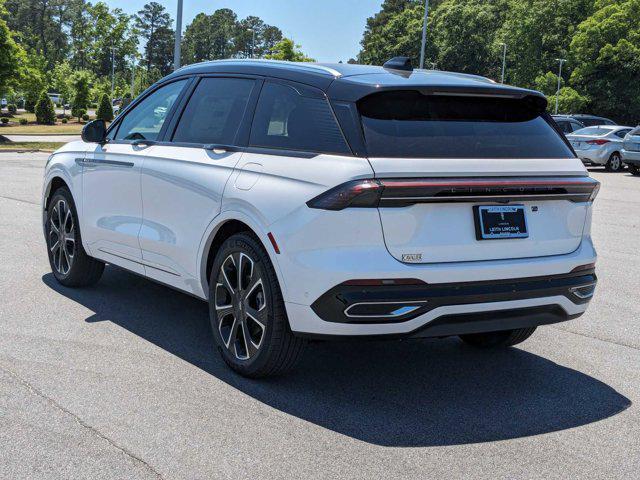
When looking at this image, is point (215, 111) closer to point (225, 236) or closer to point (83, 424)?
point (225, 236)

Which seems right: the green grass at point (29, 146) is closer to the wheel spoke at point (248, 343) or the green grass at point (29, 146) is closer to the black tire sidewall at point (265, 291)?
the black tire sidewall at point (265, 291)

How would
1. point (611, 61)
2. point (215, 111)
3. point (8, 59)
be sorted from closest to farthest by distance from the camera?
point (215, 111)
point (8, 59)
point (611, 61)

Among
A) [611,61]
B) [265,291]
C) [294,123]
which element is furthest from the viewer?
[611,61]

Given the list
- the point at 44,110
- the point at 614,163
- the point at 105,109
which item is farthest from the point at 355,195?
the point at 44,110

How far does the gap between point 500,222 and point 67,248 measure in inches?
155

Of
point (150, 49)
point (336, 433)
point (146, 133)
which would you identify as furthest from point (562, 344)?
point (150, 49)

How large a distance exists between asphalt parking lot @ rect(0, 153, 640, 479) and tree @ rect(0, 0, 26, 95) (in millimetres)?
33537

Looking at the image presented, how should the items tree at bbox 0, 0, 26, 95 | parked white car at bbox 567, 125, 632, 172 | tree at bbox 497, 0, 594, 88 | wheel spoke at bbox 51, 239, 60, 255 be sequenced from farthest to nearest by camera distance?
tree at bbox 497, 0, 594, 88
tree at bbox 0, 0, 26, 95
parked white car at bbox 567, 125, 632, 172
wheel spoke at bbox 51, 239, 60, 255

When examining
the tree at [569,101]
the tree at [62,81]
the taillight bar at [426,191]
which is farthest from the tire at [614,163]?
the tree at [62,81]

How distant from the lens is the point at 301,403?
4340 millimetres

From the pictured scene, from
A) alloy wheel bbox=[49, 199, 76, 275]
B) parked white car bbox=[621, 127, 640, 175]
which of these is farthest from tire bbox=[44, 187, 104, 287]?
parked white car bbox=[621, 127, 640, 175]

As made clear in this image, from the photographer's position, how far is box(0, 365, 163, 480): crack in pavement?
11.6ft

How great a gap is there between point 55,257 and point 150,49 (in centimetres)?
16076

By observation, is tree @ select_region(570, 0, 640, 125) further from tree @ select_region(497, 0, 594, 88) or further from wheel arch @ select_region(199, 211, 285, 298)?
wheel arch @ select_region(199, 211, 285, 298)
